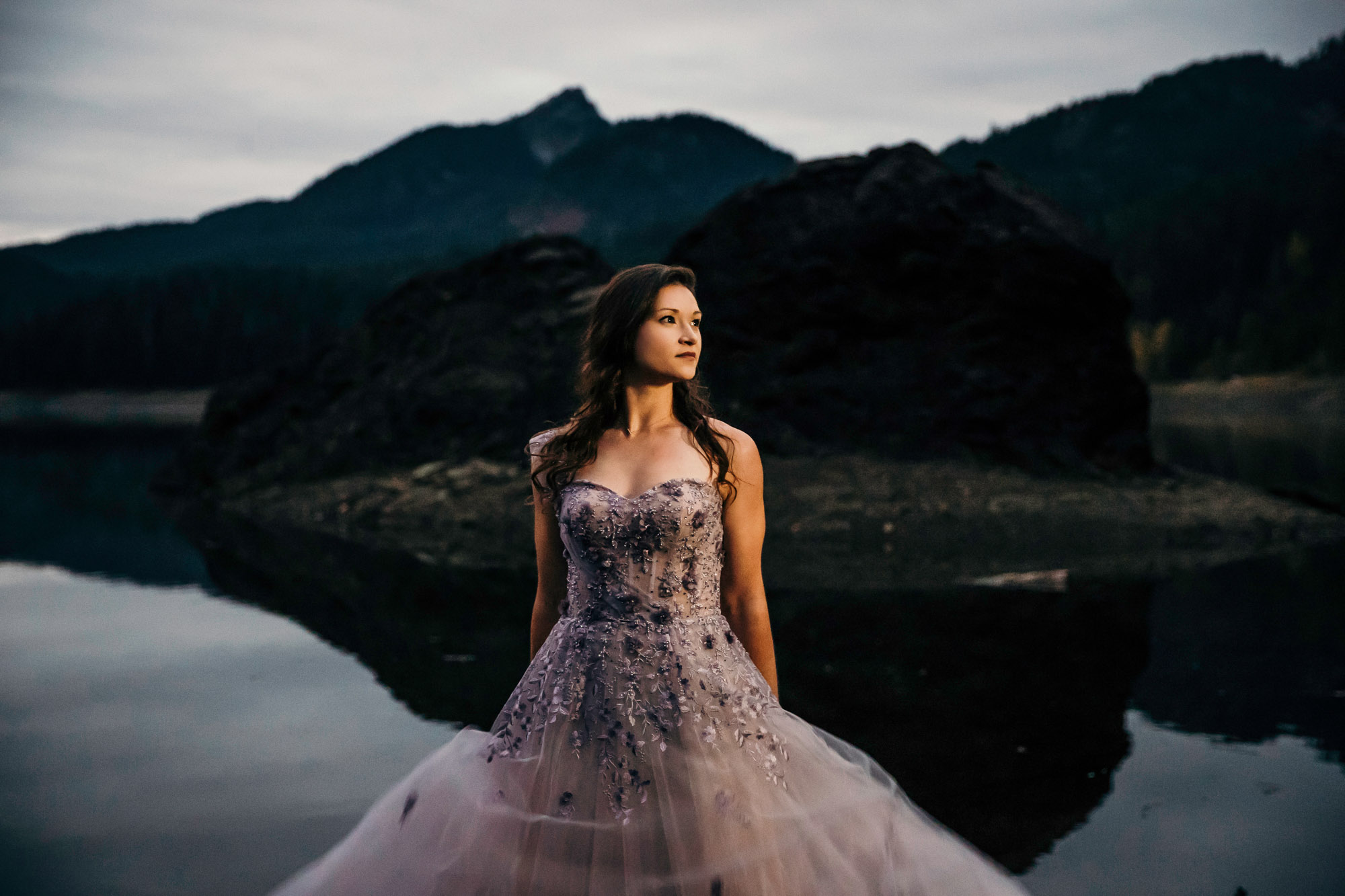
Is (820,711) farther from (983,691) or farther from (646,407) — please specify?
(646,407)

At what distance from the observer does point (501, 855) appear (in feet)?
8.96

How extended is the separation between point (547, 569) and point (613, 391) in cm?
58

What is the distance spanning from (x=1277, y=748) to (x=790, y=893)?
4.55 metres

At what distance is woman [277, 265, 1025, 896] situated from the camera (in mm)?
2723

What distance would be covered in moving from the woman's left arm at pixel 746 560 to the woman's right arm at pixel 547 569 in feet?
1.61

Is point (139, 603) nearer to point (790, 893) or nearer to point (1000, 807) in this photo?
point (1000, 807)

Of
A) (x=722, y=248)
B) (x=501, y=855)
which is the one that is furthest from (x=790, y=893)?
(x=722, y=248)

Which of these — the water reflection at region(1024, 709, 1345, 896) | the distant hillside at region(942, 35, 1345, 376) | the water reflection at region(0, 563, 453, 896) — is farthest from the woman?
the distant hillside at region(942, 35, 1345, 376)

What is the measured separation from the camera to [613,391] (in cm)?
317

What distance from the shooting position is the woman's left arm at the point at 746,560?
125 inches

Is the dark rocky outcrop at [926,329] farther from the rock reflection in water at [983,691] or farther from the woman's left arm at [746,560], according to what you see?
the woman's left arm at [746,560]

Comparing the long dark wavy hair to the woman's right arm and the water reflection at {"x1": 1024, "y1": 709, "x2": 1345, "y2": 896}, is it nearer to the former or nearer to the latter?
the woman's right arm

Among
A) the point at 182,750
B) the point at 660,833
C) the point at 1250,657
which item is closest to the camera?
the point at 660,833

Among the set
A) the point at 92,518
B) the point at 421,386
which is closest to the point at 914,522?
the point at 421,386
